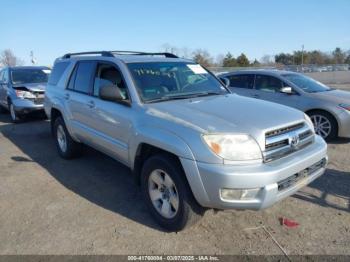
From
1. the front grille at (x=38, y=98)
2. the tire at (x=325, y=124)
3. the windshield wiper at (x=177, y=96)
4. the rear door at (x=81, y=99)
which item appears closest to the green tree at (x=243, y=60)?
the front grille at (x=38, y=98)

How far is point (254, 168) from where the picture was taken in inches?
114

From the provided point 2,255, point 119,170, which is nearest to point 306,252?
point 2,255

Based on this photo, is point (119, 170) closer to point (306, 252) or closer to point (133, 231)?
point (133, 231)

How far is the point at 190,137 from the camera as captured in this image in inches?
119

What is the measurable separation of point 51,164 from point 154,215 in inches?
118

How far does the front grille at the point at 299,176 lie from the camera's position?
3.02 m

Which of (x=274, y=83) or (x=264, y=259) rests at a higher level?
(x=274, y=83)

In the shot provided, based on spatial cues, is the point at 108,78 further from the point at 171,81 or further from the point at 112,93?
the point at 171,81

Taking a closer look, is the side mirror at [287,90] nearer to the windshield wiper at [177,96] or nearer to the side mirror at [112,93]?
the windshield wiper at [177,96]

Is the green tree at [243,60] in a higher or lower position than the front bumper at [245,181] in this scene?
higher

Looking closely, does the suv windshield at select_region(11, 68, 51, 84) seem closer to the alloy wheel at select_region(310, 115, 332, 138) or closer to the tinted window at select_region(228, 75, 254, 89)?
the tinted window at select_region(228, 75, 254, 89)

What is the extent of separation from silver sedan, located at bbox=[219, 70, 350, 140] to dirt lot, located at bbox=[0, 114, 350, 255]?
1.38 m

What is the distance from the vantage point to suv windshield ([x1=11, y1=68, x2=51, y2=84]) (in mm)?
10094

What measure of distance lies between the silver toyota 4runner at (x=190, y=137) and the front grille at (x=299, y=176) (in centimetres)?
1
